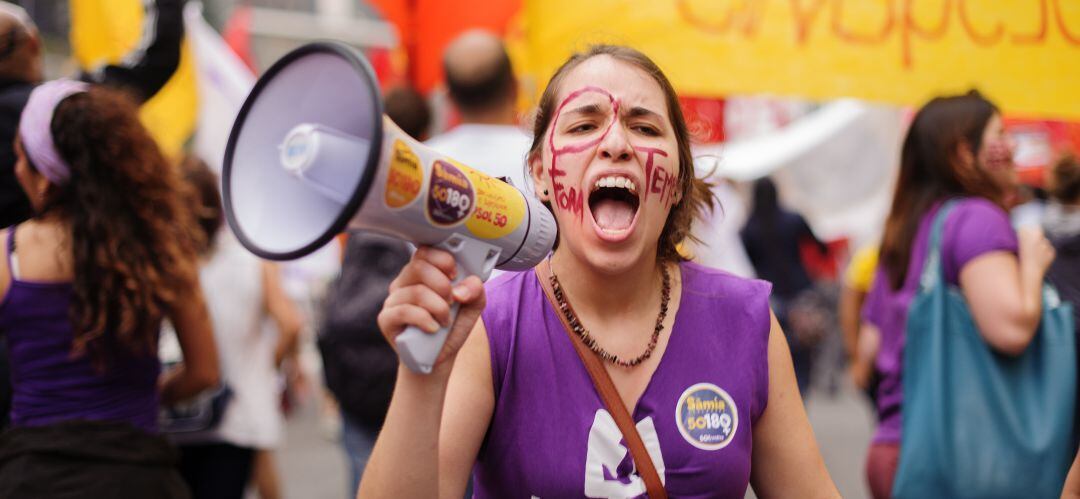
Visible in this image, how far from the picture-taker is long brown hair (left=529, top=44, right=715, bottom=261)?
6.94 ft

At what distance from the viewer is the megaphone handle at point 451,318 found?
1.61 metres

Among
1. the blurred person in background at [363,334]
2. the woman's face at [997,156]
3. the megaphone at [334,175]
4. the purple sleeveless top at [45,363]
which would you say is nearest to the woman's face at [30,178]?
the purple sleeveless top at [45,363]

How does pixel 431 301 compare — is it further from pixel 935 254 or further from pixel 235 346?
Answer: pixel 235 346

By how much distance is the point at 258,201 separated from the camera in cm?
157

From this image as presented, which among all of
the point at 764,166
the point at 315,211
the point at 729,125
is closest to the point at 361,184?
the point at 315,211

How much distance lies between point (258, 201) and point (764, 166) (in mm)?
11221

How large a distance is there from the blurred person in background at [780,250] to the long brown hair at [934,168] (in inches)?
135

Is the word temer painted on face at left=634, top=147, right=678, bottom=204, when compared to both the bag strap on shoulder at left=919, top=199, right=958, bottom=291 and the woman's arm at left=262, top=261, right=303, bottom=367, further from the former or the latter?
the woman's arm at left=262, top=261, right=303, bottom=367

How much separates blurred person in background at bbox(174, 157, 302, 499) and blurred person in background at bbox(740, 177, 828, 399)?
3.43 m

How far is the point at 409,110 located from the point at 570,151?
2.03 metres

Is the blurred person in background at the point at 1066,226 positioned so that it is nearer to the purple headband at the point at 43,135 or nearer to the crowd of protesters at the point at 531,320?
the crowd of protesters at the point at 531,320

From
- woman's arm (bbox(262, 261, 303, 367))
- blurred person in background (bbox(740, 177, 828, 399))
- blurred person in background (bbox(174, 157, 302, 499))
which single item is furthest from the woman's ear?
blurred person in background (bbox(740, 177, 828, 399))

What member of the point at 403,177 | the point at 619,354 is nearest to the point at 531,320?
the point at 619,354

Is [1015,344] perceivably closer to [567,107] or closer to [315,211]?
[567,107]
